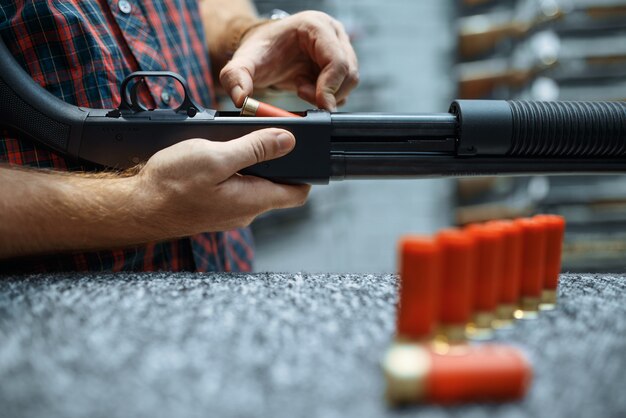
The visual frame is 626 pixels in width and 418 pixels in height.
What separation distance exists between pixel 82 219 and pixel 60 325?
8.0 inches

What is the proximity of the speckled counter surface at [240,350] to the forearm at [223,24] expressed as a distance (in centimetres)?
50

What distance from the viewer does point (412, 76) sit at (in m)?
1.78

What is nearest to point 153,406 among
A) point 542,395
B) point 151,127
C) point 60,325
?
point 60,325

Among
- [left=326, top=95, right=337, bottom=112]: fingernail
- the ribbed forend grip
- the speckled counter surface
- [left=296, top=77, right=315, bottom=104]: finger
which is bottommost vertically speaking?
the speckled counter surface

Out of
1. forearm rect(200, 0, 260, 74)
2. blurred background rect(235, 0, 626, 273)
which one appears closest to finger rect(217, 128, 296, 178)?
forearm rect(200, 0, 260, 74)

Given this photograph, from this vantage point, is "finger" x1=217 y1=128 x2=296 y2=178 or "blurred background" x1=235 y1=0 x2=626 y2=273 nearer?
"finger" x1=217 y1=128 x2=296 y2=178

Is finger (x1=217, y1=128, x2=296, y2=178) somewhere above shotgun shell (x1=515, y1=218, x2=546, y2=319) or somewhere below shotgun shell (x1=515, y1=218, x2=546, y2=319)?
above

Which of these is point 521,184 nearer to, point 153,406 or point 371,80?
point 371,80

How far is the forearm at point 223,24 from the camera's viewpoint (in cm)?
96

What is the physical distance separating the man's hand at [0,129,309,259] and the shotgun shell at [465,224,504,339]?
0.27 m

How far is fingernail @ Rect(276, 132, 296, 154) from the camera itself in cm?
64

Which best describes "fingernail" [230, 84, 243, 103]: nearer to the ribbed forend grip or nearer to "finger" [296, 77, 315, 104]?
"finger" [296, 77, 315, 104]

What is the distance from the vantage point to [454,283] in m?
0.44

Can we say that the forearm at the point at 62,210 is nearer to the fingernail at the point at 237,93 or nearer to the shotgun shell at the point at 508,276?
the fingernail at the point at 237,93
